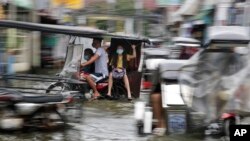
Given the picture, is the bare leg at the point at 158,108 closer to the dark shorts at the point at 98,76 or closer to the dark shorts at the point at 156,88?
the dark shorts at the point at 156,88

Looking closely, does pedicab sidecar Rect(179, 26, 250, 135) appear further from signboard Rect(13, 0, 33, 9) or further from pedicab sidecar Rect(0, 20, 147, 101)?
signboard Rect(13, 0, 33, 9)

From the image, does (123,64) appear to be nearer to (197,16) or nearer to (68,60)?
(68,60)

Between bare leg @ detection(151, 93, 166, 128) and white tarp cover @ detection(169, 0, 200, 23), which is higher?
white tarp cover @ detection(169, 0, 200, 23)

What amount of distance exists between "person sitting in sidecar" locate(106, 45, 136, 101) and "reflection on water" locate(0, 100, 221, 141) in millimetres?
1580

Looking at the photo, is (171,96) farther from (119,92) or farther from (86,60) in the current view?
(86,60)

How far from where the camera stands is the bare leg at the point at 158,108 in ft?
32.7

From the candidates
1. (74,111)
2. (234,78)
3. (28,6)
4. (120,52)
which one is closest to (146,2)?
(28,6)

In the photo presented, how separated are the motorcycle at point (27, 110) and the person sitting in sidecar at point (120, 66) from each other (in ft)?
15.2

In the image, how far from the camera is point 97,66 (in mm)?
14992

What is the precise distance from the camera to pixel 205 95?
924 cm

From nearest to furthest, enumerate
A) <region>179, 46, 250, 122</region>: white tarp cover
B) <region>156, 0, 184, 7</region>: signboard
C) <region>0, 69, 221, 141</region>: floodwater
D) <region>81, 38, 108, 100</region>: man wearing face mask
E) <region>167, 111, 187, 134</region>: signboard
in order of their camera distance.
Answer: <region>179, 46, 250, 122</region>: white tarp cover
<region>167, 111, 187, 134</region>: signboard
<region>0, 69, 221, 141</region>: floodwater
<region>81, 38, 108, 100</region>: man wearing face mask
<region>156, 0, 184, 7</region>: signboard

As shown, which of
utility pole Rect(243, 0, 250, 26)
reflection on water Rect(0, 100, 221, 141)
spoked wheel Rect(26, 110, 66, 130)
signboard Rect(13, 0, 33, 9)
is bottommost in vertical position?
reflection on water Rect(0, 100, 221, 141)

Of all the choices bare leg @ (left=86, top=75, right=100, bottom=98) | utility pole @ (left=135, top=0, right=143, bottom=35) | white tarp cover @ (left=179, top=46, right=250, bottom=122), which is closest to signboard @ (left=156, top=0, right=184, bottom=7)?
utility pole @ (left=135, top=0, right=143, bottom=35)

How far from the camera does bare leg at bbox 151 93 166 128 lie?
392 inches
